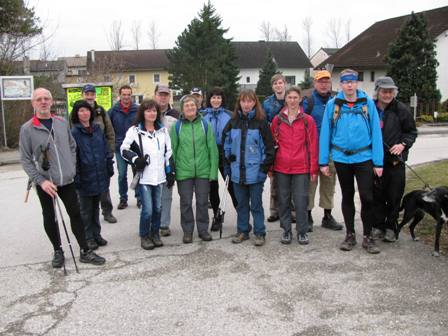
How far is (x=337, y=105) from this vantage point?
5.44m

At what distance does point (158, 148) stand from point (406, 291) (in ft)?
10.3

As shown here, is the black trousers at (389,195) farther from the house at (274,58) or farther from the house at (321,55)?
the house at (321,55)

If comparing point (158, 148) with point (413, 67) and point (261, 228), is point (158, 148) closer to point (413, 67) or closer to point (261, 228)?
point (261, 228)

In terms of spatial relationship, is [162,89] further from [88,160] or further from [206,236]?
[206,236]

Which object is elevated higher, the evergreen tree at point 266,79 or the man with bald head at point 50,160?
the evergreen tree at point 266,79

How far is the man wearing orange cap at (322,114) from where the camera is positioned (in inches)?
249

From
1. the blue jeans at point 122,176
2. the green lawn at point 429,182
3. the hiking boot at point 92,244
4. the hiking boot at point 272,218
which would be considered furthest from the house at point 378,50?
the hiking boot at point 92,244

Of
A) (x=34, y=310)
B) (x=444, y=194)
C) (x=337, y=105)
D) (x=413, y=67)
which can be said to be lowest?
(x=34, y=310)

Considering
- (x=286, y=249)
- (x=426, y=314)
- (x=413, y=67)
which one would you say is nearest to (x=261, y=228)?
(x=286, y=249)

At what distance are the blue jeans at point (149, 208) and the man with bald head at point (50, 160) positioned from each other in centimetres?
77

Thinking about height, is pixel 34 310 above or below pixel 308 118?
below

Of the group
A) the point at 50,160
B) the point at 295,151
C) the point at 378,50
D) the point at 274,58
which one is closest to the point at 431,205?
the point at 295,151

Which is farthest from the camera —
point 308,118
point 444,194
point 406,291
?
point 308,118

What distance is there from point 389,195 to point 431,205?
0.50 metres
